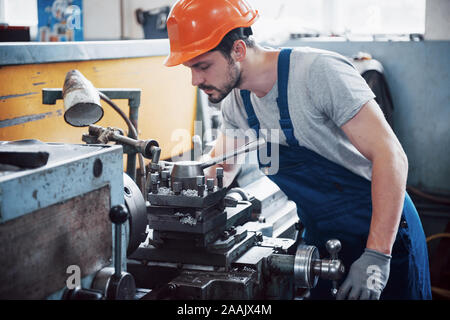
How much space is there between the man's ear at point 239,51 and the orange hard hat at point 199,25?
50 mm

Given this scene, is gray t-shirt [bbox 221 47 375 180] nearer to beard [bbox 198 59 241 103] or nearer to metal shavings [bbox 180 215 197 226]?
beard [bbox 198 59 241 103]

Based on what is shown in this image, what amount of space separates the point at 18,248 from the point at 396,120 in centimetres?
269

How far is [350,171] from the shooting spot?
1.38 m

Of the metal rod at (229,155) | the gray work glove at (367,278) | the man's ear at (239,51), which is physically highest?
the man's ear at (239,51)

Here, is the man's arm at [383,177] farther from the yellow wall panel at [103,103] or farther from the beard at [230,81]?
the yellow wall panel at [103,103]

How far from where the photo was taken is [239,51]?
4.63 ft

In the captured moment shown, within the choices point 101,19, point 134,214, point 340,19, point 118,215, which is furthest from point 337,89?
point 101,19

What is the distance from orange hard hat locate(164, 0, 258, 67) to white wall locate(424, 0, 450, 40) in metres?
1.96

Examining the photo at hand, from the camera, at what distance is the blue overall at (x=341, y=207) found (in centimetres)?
138

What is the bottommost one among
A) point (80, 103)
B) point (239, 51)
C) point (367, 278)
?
point (367, 278)

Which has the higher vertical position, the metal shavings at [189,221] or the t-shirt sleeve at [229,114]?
the t-shirt sleeve at [229,114]

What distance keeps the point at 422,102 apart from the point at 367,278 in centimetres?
210

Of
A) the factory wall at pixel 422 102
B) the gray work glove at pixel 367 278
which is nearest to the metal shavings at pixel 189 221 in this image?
the gray work glove at pixel 367 278

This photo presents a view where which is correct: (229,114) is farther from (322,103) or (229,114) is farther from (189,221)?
(189,221)
